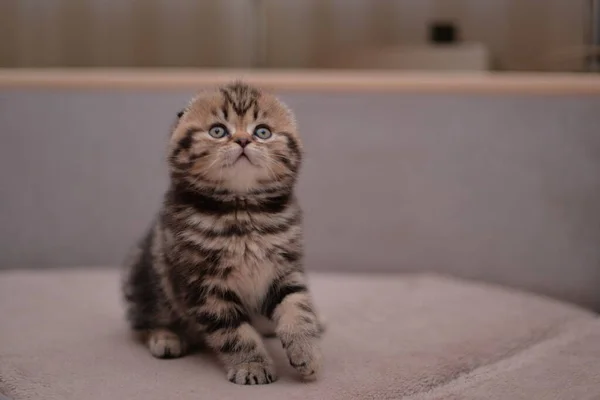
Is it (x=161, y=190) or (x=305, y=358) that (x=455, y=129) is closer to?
(x=161, y=190)

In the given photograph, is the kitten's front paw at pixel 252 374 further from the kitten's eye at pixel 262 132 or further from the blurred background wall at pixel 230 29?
the blurred background wall at pixel 230 29

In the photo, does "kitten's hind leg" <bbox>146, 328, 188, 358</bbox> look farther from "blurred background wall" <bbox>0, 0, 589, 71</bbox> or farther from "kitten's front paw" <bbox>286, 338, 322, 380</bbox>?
"blurred background wall" <bbox>0, 0, 589, 71</bbox>

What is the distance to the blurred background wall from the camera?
209cm

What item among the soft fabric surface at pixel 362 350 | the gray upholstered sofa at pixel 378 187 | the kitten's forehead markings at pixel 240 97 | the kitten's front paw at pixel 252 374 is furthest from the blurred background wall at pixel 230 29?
the kitten's front paw at pixel 252 374

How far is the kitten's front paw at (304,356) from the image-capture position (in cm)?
89

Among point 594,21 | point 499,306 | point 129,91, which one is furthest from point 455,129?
point 129,91

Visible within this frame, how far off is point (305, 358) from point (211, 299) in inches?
6.1

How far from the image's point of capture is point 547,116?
1.65m

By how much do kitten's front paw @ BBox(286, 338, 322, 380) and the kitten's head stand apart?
0.73ft

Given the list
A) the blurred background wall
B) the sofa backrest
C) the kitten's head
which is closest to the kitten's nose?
the kitten's head

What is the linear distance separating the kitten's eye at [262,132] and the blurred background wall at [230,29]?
1204mm

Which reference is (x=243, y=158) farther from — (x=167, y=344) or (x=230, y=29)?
(x=230, y=29)

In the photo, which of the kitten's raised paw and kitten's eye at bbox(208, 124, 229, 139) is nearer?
kitten's eye at bbox(208, 124, 229, 139)

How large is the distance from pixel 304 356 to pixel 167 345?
25 cm
